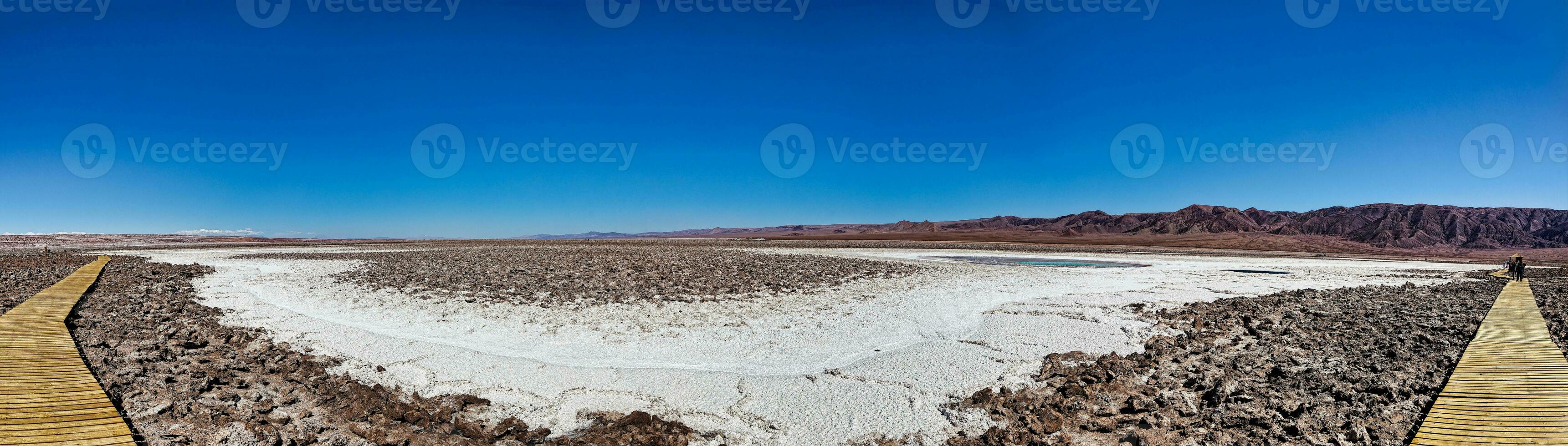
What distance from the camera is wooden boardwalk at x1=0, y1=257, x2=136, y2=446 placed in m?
3.62

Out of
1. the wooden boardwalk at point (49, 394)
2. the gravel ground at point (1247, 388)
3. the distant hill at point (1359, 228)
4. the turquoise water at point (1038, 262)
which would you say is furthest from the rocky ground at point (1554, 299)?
the distant hill at point (1359, 228)

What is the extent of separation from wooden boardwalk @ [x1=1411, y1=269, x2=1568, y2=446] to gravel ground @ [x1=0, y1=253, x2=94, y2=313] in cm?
1583

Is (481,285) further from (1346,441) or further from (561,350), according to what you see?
(1346,441)

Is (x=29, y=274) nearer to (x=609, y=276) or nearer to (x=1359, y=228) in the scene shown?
(x=609, y=276)

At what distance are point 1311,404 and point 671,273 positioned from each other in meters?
12.4

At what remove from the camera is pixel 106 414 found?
3.97 m

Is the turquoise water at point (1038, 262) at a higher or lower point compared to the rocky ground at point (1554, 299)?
higher

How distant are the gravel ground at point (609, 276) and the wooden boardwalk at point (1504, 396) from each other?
8.79 meters

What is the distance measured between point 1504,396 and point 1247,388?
1.65 m

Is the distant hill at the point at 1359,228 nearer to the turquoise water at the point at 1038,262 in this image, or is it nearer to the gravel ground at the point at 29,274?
the turquoise water at the point at 1038,262

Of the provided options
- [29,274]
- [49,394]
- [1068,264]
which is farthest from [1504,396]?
[29,274]

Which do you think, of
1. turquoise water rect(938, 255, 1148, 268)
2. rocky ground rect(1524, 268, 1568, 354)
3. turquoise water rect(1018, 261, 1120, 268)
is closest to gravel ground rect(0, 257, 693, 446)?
rocky ground rect(1524, 268, 1568, 354)

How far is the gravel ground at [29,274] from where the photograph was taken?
10.3 m

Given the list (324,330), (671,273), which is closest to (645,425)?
(324,330)
